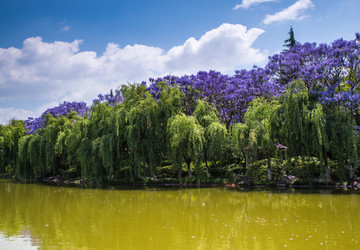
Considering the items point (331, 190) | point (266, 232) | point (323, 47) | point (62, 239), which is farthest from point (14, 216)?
point (323, 47)

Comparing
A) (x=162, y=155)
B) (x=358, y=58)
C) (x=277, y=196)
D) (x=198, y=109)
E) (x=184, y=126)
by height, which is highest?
(x=358, y=58)

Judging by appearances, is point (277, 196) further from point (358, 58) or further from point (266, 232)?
point (358, 58)

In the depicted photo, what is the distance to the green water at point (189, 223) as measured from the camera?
7.16 meters

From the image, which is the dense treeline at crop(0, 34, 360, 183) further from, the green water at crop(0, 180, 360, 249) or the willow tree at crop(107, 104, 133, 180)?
the green water at crop(0, 180, 360, 249)

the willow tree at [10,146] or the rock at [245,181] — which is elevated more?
the willow tree at [10,146]

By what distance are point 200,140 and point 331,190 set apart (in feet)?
27.1

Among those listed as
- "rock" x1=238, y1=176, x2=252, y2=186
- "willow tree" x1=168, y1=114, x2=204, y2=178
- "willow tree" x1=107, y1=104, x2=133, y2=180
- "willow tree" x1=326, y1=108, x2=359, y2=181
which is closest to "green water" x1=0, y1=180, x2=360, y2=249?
"willow tree" x1=326, y1=108, x2=359, y2=181

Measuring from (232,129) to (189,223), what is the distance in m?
11.1

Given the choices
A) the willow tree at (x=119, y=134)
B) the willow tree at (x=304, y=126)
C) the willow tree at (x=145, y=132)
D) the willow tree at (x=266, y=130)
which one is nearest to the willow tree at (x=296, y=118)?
the willow tree at (x=304, y=126)

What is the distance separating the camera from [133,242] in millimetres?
7309

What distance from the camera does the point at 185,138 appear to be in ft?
62.2

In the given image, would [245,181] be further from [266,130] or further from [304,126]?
[304,126]

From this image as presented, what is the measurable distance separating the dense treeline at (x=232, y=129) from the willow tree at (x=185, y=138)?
7 centimetres

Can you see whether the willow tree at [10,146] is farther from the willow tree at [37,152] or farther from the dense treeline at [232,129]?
the dense treeline at [232,129]
